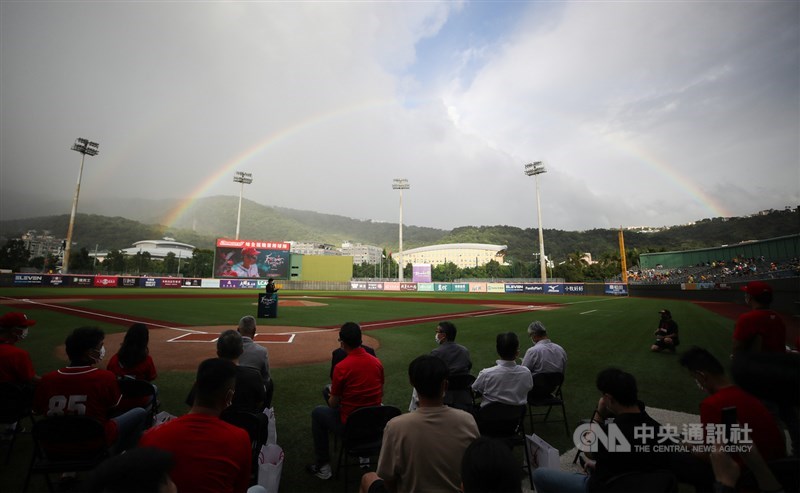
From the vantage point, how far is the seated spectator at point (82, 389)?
3516 mm

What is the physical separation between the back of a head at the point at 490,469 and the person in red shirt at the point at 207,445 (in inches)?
59.3

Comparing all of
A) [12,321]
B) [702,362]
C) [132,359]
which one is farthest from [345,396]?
[12,321]

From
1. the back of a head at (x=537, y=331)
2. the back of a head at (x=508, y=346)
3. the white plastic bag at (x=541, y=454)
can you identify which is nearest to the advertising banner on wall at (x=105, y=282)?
the back of a head at (x=537, y=331)

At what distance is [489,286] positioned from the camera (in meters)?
63.9

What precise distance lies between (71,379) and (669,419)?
8311 millimetres

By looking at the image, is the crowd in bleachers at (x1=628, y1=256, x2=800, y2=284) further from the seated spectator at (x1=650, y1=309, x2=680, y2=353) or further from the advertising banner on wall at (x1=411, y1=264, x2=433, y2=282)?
the advertising banner on wall at (x1=411, y1=264, x2=433, y2=282)

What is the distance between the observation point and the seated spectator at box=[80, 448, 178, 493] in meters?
1.30

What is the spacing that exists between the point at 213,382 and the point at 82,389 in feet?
7.53

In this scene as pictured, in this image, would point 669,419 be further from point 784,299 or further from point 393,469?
point 784,299

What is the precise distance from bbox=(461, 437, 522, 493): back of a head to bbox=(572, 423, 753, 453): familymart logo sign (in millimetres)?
1379

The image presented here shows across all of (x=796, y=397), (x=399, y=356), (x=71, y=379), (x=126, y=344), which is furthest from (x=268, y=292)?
(x=796, y=397)

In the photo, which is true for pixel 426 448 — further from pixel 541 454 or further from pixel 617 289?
pixel 617 289

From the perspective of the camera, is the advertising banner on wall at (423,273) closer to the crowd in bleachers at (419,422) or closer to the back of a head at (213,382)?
the crowd in bleachers at (419,422)

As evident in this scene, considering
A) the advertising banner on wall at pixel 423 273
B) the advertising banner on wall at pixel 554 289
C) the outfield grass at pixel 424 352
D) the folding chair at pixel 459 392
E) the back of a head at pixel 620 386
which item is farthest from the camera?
the advertising banner on wall at pixel 423 273
